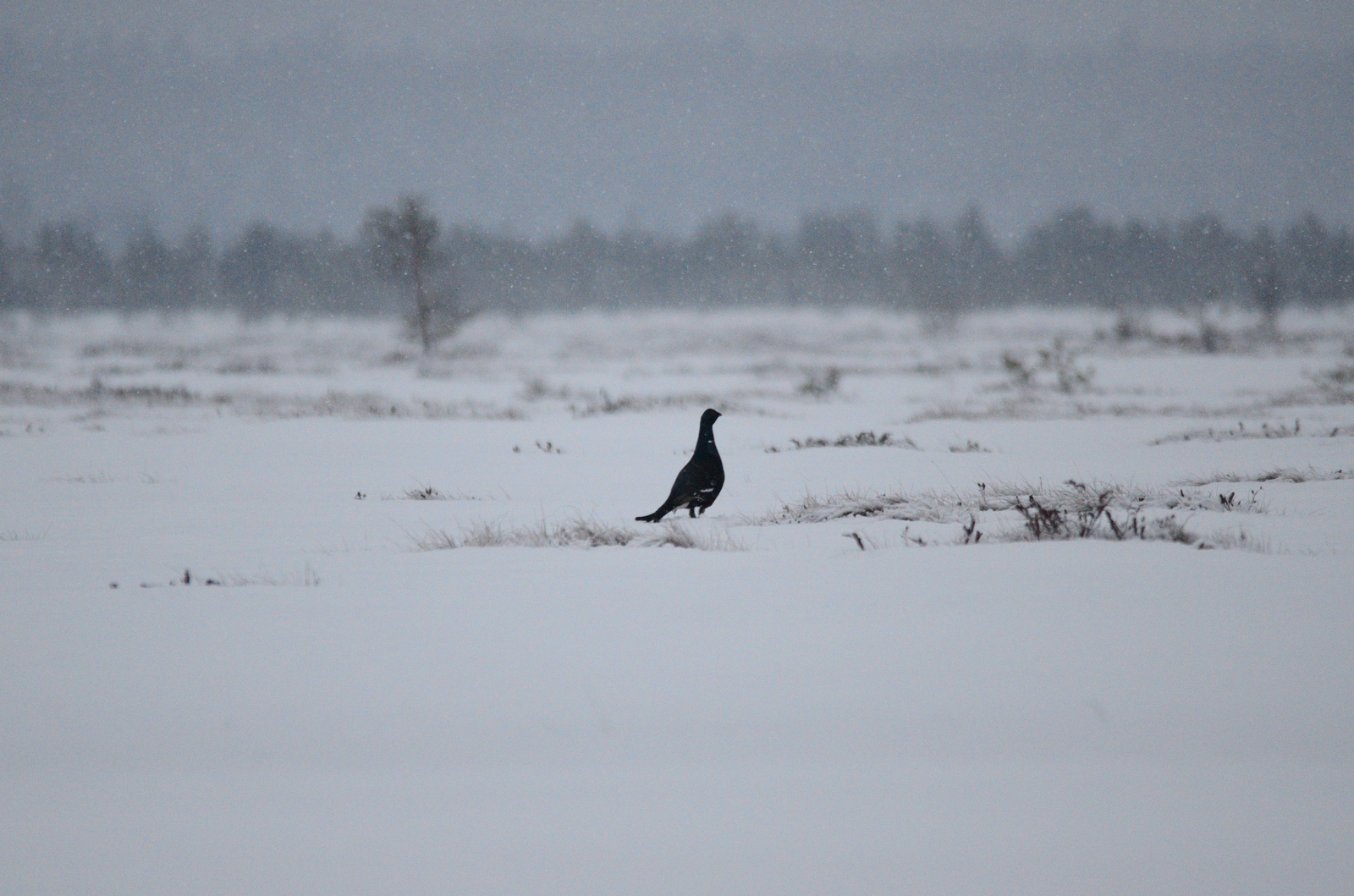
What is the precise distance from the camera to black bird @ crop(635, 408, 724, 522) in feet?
22.3

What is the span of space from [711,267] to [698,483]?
96.7 metres

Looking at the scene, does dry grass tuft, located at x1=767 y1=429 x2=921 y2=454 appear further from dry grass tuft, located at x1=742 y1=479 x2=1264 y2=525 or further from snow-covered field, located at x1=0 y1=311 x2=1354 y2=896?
dry grass tuft, located at x1=742 y1=479 x2=1264 y2=525

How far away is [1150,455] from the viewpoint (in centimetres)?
1130

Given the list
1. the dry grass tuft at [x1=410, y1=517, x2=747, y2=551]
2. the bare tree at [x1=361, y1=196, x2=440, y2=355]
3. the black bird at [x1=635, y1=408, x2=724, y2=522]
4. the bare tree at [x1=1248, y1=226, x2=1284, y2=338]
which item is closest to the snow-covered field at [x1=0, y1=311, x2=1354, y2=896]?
the dry grass tuft at [x1=410, y1=517, x2=747, y2=551]

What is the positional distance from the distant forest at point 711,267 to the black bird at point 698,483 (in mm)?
61759

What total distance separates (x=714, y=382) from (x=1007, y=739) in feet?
75.5

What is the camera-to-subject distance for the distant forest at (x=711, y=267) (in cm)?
8012

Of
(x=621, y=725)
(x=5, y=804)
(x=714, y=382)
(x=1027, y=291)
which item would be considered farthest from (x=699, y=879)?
(x=1027, y=291)

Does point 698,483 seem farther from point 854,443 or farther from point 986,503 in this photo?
point 854,443

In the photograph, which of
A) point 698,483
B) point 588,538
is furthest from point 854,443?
point 588,538

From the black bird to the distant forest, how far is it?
203 feet

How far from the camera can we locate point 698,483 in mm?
6820

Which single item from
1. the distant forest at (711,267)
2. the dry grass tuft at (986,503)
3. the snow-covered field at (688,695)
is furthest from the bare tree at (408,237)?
the distant forest at (711,267)

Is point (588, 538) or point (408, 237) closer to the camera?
point (588, 538)
